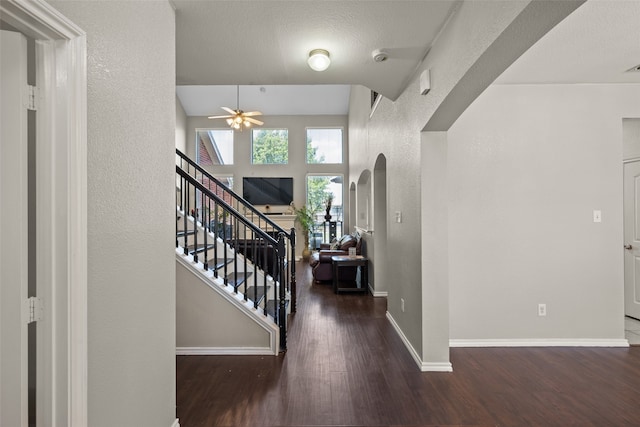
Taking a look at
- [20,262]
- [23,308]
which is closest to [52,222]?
[20,262]

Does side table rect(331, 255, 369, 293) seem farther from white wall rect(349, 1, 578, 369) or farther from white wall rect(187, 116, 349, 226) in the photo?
white wall rect(187, 116, 349, 226)

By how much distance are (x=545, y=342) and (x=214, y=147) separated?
9190 mm

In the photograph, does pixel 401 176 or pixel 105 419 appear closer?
pixel 105 419

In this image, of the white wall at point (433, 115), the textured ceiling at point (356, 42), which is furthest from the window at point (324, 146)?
the textured ceiling at point (356, 42)

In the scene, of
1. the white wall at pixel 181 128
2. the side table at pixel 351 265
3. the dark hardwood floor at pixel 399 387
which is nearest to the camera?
the dark hardwood floor at pixel 399 387

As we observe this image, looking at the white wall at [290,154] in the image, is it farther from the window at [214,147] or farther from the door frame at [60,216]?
the door frame at [60,216]

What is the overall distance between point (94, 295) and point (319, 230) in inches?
332

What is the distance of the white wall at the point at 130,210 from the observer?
3.99ft

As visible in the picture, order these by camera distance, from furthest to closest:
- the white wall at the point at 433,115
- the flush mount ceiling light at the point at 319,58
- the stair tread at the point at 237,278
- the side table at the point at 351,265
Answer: the side table at the point at 351,265 → the stair tread at the point at 237,278 → the flush mount ceiling light at the point at 319,58 → the white wall at the point at 433,115

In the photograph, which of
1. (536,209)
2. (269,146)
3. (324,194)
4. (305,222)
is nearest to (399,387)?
(536,209)

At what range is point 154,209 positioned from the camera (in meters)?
1.68

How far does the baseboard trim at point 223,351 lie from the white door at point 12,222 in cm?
209

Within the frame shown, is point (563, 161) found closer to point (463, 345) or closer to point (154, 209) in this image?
point (463, 345)

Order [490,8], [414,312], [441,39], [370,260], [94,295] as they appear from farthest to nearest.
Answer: [370,260], [414,312], [441,39], [490,8], [94,295]
